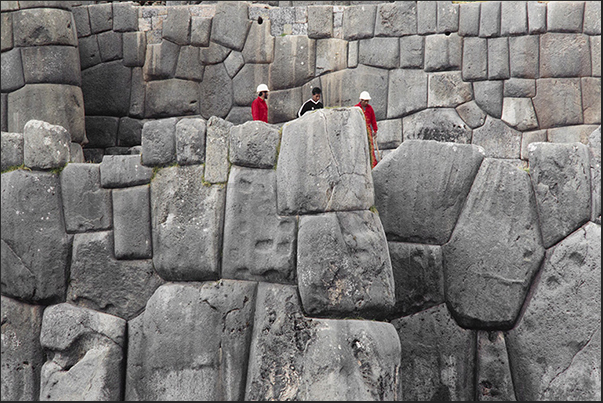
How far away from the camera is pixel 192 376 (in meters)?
6.19

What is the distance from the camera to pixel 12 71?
10.5 m

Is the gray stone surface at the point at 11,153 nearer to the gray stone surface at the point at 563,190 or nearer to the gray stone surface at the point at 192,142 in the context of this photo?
the gray stone surface at the point at 192,142

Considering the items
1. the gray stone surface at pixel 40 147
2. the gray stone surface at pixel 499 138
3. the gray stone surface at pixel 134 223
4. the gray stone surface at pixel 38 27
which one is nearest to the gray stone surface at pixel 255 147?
the gray stone surface at pixel 134 223

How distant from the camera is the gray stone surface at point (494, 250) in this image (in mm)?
6320

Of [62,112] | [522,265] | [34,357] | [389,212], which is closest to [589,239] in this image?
[522,265]

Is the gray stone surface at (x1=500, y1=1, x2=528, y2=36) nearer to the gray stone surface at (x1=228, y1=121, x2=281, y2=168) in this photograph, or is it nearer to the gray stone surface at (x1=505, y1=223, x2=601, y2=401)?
the gray stone surface at (x1=505, y1=223, x2=601, y2=401)

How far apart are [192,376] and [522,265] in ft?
9.53

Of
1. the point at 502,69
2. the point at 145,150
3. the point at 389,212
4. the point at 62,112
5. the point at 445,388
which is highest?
the point at 502,69

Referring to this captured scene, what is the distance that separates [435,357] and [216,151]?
2.60m

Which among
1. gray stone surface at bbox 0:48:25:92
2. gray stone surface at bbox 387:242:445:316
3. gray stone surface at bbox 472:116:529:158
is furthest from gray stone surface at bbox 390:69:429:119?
gray stone surface at bbox 387:242:445:316

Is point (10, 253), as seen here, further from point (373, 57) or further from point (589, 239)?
point (373, 57)

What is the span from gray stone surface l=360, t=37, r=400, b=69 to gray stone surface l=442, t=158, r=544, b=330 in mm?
5778

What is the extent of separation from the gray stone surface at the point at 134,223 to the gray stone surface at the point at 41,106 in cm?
421

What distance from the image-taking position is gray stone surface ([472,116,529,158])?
11.8 meters
